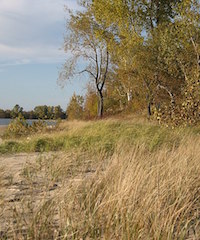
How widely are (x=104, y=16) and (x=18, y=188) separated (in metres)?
20.8

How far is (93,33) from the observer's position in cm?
2592

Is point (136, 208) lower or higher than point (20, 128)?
lower

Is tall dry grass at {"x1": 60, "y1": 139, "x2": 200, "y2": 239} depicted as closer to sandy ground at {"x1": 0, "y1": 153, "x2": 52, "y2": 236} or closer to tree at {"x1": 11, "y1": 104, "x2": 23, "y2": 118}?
sandy ground at {"x1": 0, "y1": 153, "x2": 52, "y2": 236}

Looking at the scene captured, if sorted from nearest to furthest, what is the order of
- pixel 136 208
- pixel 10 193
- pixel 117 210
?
pixel 117 210
pixel 136 208
pixel 10 193

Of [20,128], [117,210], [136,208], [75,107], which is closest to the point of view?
[117,210]

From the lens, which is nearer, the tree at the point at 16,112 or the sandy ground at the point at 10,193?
the sandy ground at the point at 10,193

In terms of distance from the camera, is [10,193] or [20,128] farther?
[20,128]

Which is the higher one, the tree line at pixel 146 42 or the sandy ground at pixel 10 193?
the tree line at pixel 146 42

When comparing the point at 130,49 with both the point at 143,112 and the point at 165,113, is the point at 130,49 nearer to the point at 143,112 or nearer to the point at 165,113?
the point at 143,112

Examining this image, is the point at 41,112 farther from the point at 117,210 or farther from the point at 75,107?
the point at 75,107

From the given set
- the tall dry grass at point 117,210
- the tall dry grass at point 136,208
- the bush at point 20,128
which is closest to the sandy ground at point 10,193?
the tall dry grass at point 117,210

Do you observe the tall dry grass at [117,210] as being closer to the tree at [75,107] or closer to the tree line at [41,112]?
the tree line at [41,112]

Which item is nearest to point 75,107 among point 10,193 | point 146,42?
point 146,42

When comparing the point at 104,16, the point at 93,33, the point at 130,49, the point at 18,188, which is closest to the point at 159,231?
the point at 18,188
